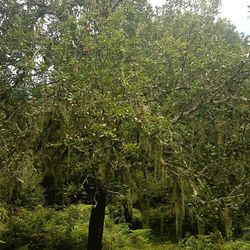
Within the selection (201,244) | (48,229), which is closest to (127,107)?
(201,244)

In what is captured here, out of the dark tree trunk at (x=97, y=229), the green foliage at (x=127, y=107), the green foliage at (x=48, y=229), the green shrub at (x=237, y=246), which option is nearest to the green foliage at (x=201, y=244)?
the green foliage at (x=127, y=107)

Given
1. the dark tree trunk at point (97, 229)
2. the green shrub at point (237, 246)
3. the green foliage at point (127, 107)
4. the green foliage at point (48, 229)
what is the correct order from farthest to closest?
1. the green foliage at point (48, 229)
2. the green shrub at point (237, 246)
3. the dark tree trunk at point (97, 229)
4. the green foliage at point (127, 107)

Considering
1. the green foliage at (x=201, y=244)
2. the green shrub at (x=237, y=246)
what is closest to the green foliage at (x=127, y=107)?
the green foliage at (x=201, y=244)

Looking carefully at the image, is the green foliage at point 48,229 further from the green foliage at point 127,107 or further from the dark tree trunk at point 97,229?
the dark tree trunk at point 97,229

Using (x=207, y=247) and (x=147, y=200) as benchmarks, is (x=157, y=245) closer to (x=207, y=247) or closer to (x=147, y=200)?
(x=207, y=247)

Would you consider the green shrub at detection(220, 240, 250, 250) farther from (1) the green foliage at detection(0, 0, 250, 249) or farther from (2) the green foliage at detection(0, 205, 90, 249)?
(2) the green foliage at detection(0, 205, 90, 249)

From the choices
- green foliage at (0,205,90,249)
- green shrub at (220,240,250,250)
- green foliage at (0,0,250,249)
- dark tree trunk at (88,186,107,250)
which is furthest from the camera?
green foliage at (0,205,90,249)

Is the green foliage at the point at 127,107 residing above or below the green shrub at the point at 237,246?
above

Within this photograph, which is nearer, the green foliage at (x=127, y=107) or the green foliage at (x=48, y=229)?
the green foliage at (x=127, y=107)

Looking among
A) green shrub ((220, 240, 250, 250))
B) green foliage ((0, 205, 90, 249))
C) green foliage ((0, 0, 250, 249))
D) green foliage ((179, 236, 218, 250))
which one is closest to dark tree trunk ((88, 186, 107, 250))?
green foliage ((0, 0, 250, 249))

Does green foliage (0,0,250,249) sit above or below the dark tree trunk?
above

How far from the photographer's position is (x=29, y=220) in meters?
11.6

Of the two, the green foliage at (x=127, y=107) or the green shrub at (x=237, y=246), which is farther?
the green shrub at (x=237, y=246)

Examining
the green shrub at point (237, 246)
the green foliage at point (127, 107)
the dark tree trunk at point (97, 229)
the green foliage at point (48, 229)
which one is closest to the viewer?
the green foliage at point (127, 107)
